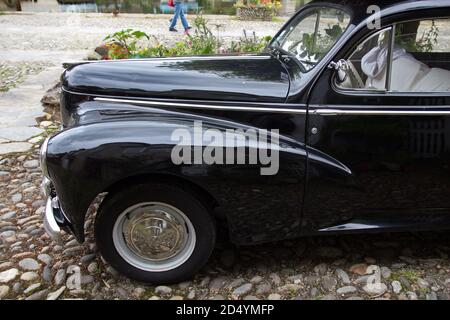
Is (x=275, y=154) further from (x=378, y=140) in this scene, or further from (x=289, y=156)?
(x=378, y=140)

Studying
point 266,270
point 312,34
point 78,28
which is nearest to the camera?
point 266,270

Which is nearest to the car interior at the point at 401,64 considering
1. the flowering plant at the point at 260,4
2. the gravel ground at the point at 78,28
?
the gravel ground at the point at 78,28

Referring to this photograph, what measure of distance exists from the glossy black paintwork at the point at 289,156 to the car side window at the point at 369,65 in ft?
0.23

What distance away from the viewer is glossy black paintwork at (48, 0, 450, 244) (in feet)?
7.99

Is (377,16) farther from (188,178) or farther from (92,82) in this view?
(92,82)

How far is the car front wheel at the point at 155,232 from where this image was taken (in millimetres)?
2508

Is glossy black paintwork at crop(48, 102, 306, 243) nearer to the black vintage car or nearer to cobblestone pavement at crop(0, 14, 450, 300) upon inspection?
the black vintage car

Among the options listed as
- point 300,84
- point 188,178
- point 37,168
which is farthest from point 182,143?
point 37,168

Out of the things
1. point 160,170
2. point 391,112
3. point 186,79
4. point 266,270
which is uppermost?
point 186,79

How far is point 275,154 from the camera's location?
2.51 metres

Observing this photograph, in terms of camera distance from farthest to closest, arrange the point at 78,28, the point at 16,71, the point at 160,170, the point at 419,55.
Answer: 1. the point at 78,28
2. the point at 16,71
3. the point at 419,55
4. the point at 160,170

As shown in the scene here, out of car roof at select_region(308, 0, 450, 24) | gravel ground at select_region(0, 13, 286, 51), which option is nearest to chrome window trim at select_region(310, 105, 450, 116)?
car roof at select_region(308, 0, 450, 24)

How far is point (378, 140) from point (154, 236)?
1471mm

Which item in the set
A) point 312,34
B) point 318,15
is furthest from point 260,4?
point 312,34
